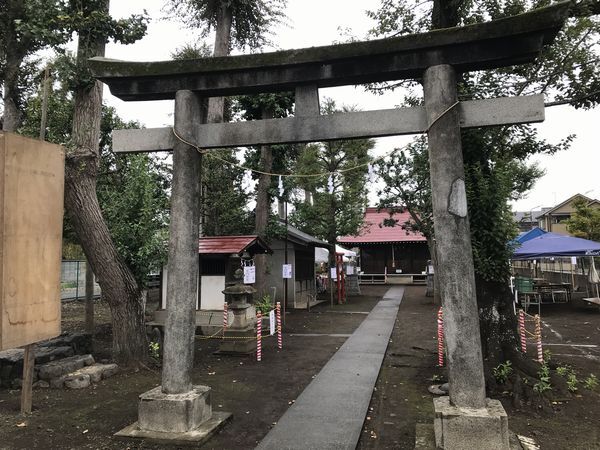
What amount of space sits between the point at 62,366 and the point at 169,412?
3.83 m

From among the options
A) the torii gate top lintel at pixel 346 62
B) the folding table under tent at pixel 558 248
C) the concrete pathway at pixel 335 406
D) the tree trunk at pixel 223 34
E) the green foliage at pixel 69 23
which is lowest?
the concrete pathway at pixel 335 406

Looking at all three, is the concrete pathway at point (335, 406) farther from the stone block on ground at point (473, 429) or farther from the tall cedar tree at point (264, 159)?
the tall cedar tree at point (264, 159)

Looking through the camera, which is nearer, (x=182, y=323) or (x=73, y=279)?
(x=182, y=323)

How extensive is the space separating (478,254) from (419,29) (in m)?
5.04

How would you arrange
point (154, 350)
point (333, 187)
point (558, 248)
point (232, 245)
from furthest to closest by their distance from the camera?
point (333, 187), point (558, 248), point (232, 245), point (154, 350)

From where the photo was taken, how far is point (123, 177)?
13547 mm

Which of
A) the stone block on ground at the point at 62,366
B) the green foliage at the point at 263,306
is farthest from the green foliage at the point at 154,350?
the green foliage at the point at 263,306

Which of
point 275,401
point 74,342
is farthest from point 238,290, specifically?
point 275,401

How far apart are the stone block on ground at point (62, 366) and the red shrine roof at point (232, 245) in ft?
20.0

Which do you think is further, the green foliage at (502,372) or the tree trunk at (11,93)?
the tree trunk at (11,93)

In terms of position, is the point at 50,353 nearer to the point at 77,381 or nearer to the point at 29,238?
the point at 77,381

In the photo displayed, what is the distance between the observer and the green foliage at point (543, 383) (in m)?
6.06

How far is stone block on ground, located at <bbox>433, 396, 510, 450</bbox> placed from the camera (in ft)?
13.2

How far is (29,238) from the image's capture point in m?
5.44
